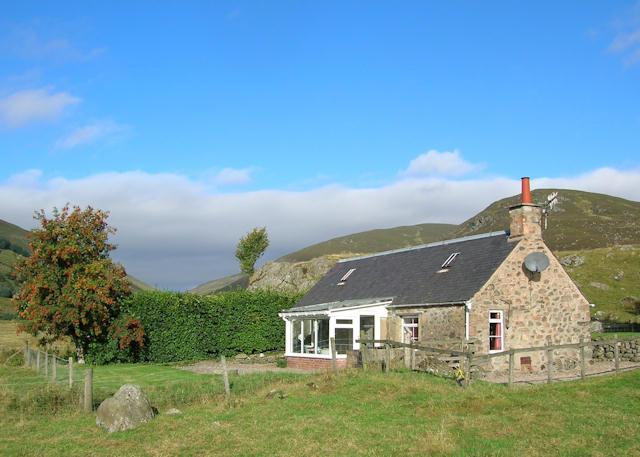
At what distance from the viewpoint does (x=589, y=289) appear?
183 feet

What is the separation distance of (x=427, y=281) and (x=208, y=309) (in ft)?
44.9

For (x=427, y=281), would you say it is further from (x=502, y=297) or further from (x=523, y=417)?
(x=523, y=417)

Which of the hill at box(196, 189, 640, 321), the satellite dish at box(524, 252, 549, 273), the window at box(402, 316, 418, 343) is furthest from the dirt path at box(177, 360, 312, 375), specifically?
the hill at box(196, 189, 640, 321)

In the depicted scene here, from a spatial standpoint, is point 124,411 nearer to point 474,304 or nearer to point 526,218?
point 474,304

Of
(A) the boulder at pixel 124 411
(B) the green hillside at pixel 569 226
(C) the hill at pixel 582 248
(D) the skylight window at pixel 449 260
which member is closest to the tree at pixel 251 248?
(C) the hill at pixel 582 248

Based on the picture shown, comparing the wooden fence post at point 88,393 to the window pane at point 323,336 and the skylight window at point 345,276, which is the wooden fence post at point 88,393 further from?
the skylight window at point 345,276

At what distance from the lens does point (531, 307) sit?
84.4 feet

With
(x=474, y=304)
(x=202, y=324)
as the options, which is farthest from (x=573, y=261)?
(x=474, y=304)

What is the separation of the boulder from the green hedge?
18.2 meters

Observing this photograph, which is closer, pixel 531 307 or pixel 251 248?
pixel 531 307

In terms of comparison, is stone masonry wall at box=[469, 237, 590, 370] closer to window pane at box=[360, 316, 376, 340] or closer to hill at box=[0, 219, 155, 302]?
window pane at box=[360, 316, 376, 340]

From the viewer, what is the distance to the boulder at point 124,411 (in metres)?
14.2

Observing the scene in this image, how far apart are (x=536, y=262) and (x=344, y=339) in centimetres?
963

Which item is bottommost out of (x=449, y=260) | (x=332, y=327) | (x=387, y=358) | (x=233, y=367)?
(x=233, y=367)
